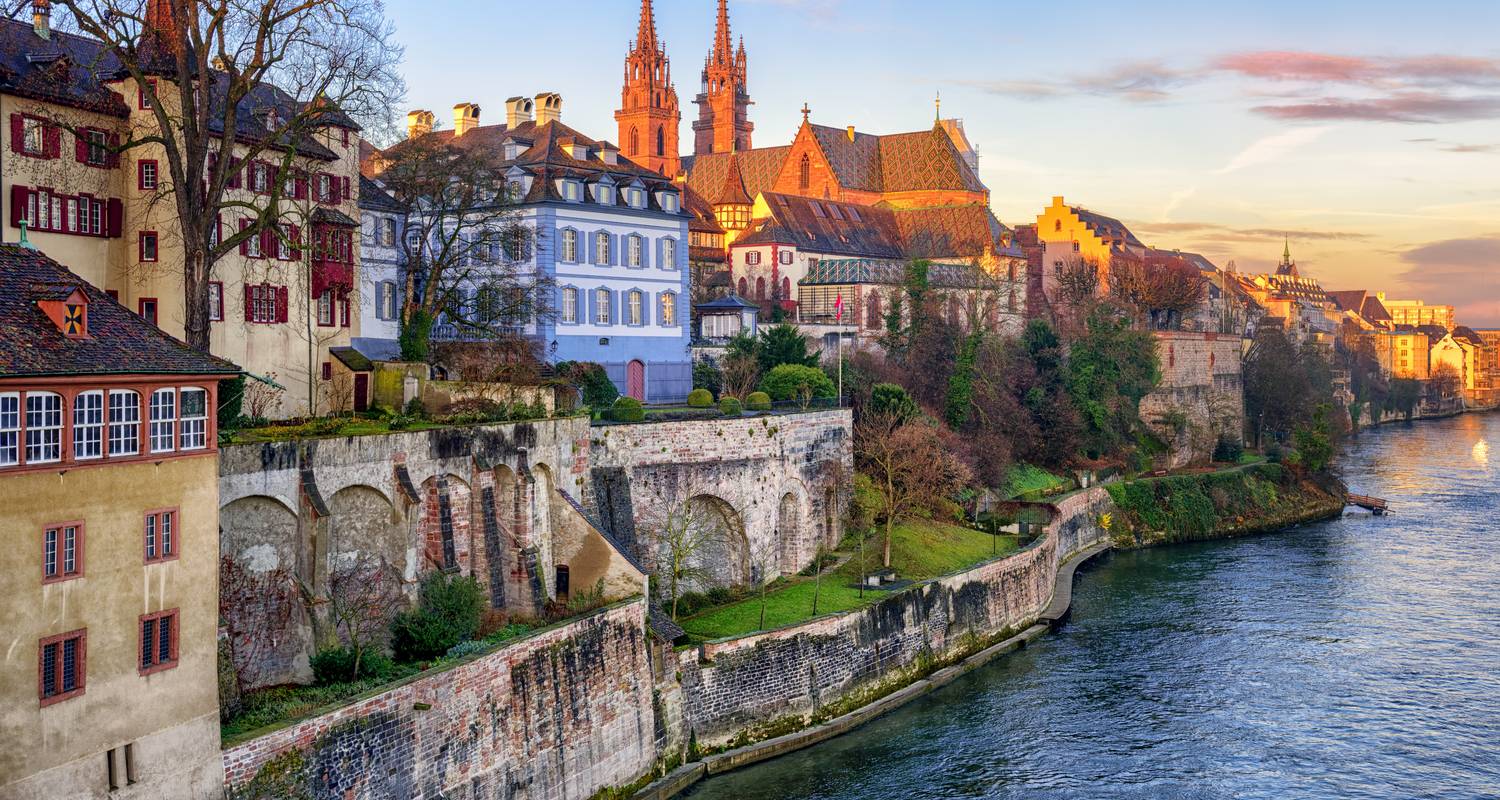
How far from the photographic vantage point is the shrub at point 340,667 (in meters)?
24.9

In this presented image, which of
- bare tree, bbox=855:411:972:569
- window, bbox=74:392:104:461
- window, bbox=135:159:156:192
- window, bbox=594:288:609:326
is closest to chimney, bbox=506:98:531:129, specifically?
window, bbox=594:288:609:326

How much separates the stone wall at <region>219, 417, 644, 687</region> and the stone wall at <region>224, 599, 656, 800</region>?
9.45 feet

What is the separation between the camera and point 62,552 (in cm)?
1803

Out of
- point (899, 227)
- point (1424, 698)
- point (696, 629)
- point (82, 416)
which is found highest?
point (899, 227)

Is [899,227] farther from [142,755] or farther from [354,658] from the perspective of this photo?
[142,755]

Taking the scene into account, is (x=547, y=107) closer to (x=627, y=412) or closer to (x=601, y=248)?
(x=601, y=248)

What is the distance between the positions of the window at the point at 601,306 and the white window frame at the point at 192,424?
29876 millimetres

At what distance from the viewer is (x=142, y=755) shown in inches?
749

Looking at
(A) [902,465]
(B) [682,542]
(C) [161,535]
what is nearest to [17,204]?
(C) [161,535]

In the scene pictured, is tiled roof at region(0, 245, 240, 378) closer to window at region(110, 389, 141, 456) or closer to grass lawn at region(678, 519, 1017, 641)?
window at region(110, 389, 141, 456)

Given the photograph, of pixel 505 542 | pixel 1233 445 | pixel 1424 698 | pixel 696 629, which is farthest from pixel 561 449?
pixel 1233 445

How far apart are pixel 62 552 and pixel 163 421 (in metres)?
2.35

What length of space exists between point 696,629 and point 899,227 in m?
61.2

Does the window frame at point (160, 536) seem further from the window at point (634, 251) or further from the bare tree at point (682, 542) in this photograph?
the window at point (634, 251)
